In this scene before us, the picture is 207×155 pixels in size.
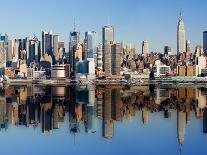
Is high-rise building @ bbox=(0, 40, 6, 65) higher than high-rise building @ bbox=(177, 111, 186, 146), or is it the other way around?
high-rise building @ bbox=(0, 40, 6, 65)

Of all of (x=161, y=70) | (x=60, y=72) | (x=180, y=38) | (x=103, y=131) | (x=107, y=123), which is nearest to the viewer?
(x=103, y=131)

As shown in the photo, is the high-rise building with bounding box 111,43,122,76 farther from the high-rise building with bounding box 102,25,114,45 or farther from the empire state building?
the empire state building

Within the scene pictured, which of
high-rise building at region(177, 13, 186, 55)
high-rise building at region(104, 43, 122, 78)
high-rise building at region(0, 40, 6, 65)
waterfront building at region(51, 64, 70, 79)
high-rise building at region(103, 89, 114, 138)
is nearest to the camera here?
high-rise building at region(103, 89, 114, 138)

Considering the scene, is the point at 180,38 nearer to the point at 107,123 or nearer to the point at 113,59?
the point at 113,59

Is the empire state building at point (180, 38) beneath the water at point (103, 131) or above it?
above

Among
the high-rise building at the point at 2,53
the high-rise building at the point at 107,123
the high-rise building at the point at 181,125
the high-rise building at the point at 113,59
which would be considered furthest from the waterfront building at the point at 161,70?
the high-rise building at the point at 181,125

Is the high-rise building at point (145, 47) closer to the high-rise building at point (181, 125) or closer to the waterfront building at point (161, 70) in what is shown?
the waterfront building at point (161, 70)

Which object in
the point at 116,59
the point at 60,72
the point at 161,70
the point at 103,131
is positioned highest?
the point at 116,59

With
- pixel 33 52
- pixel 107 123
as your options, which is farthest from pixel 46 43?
pixel 107 123

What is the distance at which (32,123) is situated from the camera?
60.4ft

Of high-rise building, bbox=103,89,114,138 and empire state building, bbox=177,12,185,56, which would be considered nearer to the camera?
high-rise building, bbox=103,89,114,138

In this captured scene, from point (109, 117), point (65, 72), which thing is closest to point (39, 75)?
point (65, 72)

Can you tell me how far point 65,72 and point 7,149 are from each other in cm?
7335

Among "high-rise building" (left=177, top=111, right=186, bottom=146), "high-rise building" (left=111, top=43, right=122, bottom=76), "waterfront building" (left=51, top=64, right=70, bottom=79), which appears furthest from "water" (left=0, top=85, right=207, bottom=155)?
"waterfront building" (left=51, top=64, right=70, bottom=79)
